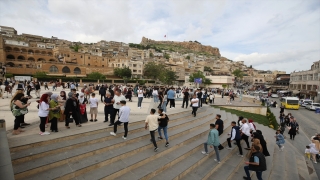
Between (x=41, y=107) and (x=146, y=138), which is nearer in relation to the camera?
(x=41, y=107)

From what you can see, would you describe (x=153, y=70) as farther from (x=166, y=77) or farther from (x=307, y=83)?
(x=307, y=83)

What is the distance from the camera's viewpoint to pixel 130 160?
4.78 m

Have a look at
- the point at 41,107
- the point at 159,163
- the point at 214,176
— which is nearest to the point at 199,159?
the point at 214,176

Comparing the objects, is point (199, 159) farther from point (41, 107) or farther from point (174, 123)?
point (41, 107)

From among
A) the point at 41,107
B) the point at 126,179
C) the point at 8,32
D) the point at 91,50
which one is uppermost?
the point at 8,32

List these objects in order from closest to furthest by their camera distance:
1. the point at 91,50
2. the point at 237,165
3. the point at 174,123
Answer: the point at 237,165 → the point at 174,123 → the point at 91,50

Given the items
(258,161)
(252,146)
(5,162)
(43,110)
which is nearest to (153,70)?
(43,110)

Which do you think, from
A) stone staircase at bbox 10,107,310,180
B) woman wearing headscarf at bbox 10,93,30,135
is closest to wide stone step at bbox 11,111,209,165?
stone staircase at bbox 10,107,310,180

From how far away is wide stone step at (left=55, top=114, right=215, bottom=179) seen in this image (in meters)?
4.03

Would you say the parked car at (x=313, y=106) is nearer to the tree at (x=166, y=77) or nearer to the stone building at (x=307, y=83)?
the stone building at (x=307, y=83)

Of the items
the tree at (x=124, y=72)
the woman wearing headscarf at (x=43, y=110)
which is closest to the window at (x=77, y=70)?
the tree at (x=124, y=72)

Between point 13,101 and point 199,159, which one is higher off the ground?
point 13,101

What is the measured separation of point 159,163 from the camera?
497 centimetres

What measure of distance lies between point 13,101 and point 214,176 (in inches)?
282
